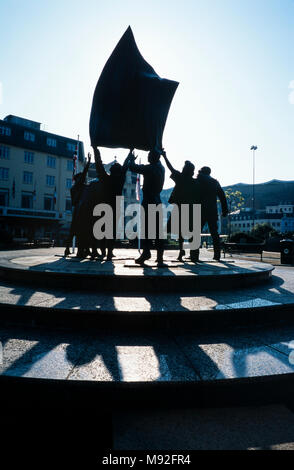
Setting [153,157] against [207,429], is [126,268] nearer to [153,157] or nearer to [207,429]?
[153,157]

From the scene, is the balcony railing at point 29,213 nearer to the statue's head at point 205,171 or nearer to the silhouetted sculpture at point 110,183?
the silhouetted sculpture at point 110,183

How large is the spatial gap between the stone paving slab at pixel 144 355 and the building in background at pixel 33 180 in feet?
122

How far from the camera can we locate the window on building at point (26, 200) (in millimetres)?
40438

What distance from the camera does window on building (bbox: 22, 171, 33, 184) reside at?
41.0 m

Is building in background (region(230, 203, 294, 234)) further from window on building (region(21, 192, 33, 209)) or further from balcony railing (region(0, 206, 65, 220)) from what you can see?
window on building (region(21, 192, 33, 209))

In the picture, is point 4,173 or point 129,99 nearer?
point 129,99

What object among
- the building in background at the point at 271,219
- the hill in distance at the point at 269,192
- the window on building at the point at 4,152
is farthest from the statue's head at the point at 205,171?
the hill in distance at the point at 269,192

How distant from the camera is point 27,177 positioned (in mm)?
41344

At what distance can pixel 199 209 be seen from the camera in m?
7.09

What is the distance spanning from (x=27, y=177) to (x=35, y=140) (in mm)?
6524

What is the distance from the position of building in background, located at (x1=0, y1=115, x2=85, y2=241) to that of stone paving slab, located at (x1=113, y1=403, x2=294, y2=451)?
38.2 m

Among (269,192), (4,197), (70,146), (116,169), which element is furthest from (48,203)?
(269,192)

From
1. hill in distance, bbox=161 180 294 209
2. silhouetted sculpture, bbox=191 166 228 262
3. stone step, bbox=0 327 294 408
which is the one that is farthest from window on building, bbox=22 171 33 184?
hill in distance, bbox=161 180 294 209
